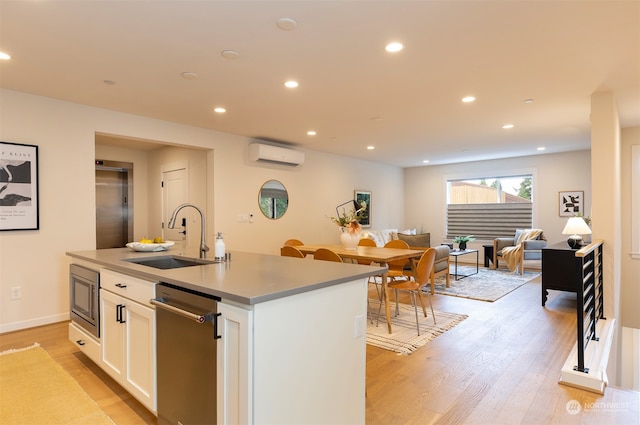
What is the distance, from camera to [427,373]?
8.84ft

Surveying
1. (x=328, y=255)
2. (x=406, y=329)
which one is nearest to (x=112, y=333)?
(x=328, y=255)

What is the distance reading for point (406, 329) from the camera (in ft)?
12.1

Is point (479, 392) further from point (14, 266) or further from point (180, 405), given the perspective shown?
point (14, 266)

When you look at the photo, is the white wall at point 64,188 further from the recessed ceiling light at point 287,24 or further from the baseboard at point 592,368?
the baseboard at point 592,368

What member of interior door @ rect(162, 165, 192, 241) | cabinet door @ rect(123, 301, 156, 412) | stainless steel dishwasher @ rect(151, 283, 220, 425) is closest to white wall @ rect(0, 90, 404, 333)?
interior door @ rect(162, 165, 192, 241)

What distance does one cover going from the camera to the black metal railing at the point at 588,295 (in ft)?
8.42

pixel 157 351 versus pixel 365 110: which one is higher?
pixel 365 110

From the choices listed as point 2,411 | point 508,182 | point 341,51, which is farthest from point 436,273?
point 2,411

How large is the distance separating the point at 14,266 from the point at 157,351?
2.83 metres

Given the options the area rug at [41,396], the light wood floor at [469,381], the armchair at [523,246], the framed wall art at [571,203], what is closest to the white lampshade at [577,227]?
the light wood floor at [469,381]

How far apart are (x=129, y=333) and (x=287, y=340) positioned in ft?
3.90

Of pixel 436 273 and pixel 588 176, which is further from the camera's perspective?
pixel 588 176

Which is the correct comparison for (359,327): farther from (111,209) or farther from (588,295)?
(111,209)

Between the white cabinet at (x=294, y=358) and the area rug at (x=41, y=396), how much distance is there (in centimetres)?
119
